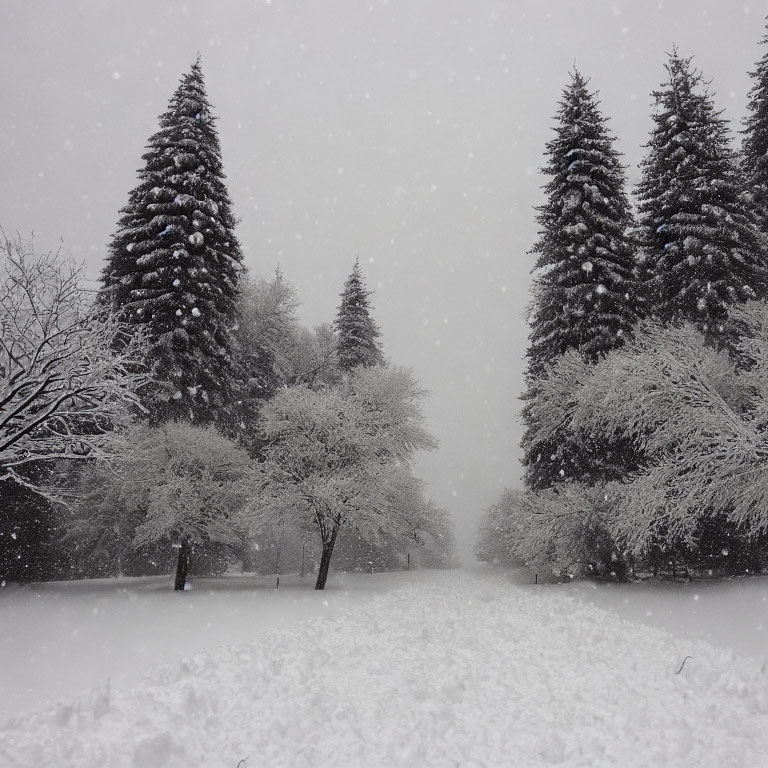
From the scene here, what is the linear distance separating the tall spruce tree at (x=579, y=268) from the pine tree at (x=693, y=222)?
3.17ft

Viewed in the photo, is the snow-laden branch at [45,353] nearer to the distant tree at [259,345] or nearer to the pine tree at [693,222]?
the distant tree at [259,345]

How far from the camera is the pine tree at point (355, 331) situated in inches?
1085

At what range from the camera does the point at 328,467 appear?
59.2ft

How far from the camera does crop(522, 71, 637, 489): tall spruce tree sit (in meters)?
17.8

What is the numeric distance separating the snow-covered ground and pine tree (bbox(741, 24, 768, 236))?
54.9ft

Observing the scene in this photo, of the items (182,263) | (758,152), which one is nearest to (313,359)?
(182,263)

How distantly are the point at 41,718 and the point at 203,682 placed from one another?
2.05 m

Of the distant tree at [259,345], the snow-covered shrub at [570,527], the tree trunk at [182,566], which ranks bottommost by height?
the tree trunk at [182,566]

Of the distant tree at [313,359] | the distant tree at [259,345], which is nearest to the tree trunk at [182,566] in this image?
the distant tree at [259,345]

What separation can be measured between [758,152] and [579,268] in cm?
903

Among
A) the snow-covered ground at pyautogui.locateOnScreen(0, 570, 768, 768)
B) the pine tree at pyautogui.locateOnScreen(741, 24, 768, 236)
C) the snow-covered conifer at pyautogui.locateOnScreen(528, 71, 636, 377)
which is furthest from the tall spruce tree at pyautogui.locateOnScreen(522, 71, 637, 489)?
the snow-covered ground at pyautogui.locateOnScreen(0, 570, 768, 768)

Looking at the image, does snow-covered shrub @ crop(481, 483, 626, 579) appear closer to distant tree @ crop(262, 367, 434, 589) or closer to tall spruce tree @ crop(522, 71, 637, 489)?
tall spruce tree @ crop(522, 71, 637, 489)

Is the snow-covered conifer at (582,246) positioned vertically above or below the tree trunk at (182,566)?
above

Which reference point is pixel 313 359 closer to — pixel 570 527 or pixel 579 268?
pixel 579 268
